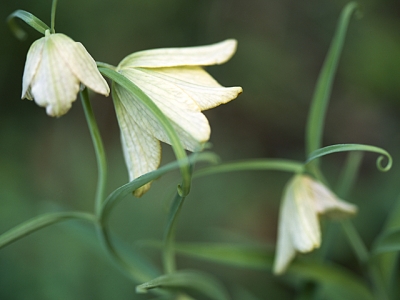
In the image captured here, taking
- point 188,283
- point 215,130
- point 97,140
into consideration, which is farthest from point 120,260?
point 215,130

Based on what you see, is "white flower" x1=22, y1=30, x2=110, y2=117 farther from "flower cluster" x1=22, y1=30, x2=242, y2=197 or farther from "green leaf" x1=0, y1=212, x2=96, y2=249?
"green leaf" x1=0, y1=212, x2=96, y2=249

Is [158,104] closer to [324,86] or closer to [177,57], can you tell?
[177,57]

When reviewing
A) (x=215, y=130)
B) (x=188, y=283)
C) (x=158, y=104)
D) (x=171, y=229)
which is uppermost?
(x=158, y=104)

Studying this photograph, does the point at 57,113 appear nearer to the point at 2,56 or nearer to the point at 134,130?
the point at 134,130

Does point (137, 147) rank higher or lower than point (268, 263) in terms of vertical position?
higher

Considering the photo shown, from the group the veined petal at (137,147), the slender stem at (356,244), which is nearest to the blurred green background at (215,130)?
the slender stem at (356,244)

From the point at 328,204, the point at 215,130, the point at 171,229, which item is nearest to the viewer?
the point at 171,229

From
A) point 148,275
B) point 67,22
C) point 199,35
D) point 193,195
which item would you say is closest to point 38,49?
point 148,275

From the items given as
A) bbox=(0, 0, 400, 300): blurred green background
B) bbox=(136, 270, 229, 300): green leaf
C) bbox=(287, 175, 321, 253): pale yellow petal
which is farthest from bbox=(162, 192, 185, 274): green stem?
bbox=(0, 0, 400, 300): blurred green background

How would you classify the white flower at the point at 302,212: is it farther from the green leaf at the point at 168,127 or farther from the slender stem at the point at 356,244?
the green leaf at the point at 168,127
